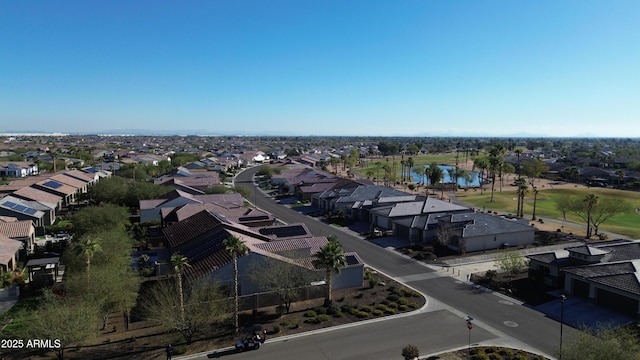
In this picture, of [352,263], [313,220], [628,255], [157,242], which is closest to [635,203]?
[628,255]

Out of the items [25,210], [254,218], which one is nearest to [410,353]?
[254,218]

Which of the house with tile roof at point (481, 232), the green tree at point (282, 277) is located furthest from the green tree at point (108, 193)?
the house with tile roof at point (481, 232)

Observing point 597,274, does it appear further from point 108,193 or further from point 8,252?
point 108,193

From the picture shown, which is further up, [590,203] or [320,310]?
[590,203]

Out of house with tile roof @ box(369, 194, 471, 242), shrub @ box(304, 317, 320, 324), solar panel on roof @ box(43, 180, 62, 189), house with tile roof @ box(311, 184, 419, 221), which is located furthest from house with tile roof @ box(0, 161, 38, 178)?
shrub @ box(304, 317, 320, 324)

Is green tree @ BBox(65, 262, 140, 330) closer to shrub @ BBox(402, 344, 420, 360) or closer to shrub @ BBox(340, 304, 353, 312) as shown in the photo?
shrub @ BBox(340, 304, 353, 312)

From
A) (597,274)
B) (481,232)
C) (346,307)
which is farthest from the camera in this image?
(481,232)

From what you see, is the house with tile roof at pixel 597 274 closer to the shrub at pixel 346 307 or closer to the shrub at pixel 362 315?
the shrub at pixel 362 315
